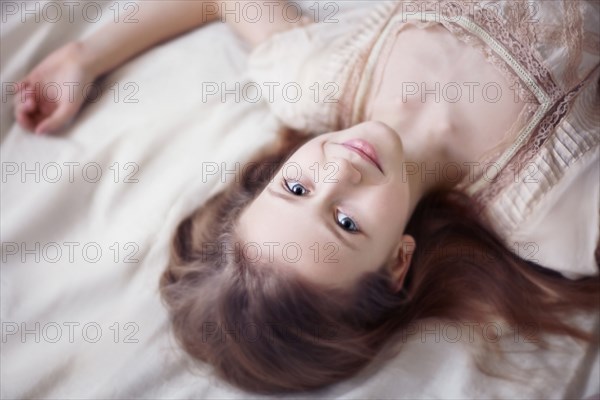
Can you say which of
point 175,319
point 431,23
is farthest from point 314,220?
point 431,23

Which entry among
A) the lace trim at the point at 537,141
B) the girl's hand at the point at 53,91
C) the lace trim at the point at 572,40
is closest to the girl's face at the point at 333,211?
the lace trim at the point at 537,141

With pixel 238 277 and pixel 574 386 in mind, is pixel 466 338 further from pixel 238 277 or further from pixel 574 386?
pixel 238 277

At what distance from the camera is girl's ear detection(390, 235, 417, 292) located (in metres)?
0.77

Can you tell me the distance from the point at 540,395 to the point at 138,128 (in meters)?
0.68

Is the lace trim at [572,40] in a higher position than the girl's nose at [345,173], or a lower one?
higher

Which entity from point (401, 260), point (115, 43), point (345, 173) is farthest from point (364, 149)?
point (115, 43)

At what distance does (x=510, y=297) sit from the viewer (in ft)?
2.74

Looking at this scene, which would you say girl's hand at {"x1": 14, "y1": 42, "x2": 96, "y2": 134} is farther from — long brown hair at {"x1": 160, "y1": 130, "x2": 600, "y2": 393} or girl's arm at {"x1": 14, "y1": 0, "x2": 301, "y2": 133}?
long brown hair at {"x1": 160, "y1": 130, "x2": 600, "y2": 393}

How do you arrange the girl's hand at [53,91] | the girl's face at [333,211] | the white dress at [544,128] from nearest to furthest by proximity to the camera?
the girl's face at [333,211] → the white dress at [544,128] → the girl's hand at [53,91]

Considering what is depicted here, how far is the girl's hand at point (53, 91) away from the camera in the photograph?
0.93m

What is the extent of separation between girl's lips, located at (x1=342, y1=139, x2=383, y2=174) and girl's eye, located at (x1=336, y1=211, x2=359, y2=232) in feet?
0.24

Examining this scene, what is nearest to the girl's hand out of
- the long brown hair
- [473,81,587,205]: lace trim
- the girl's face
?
the long brown hair

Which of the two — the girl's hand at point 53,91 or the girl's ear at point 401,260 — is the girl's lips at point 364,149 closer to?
the girl's ear at point 401,260

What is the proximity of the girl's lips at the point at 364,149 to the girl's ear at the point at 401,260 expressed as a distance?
4.4 inches
